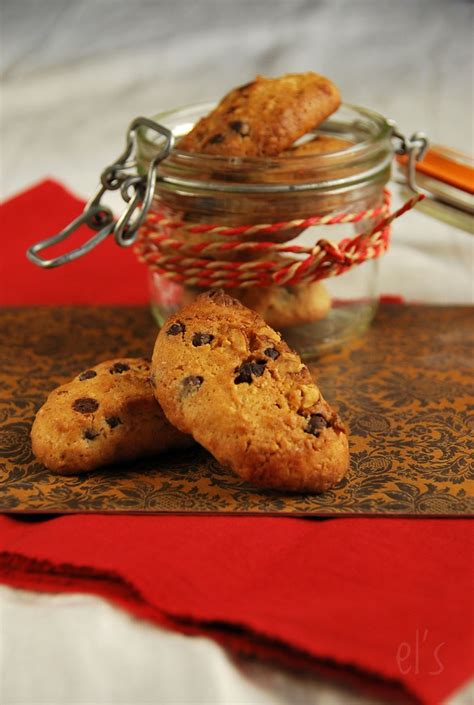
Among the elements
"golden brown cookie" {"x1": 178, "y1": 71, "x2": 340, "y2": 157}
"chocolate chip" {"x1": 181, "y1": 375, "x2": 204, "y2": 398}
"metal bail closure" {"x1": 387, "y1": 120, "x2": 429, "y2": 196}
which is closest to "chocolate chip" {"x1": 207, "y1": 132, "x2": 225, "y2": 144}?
"golden brown cookie" {"x1": 178, "y1": 71, "x2": 340, "y2": 157}

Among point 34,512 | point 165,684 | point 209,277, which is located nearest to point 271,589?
point 165,684

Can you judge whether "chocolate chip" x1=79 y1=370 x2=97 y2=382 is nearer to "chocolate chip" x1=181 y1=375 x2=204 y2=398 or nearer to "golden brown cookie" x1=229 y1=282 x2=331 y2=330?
"chocolate chip" x1=181 y1=375 x2=204 y2=398

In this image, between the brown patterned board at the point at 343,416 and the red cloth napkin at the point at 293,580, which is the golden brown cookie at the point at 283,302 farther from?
the red cloth napkin at the point at 293,580

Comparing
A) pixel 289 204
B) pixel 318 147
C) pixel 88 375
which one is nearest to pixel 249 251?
pixel 289 204

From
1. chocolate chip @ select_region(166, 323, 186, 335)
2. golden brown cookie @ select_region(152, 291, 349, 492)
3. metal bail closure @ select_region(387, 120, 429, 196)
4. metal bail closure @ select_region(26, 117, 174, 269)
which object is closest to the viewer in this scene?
golden brown cookie @ select_region(152, 291, 349, 492)

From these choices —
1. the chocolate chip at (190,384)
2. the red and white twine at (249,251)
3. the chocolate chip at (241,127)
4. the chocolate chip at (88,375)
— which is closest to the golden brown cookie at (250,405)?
the chocolate chip at (190,384)
